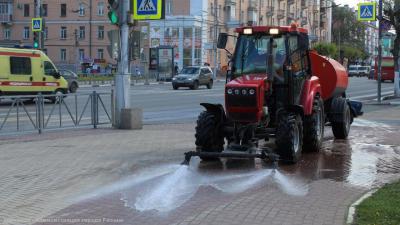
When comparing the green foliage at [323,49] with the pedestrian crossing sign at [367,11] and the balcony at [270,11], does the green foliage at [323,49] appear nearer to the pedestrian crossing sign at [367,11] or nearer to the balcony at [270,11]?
the pedestrian crossing sign at [367,11]

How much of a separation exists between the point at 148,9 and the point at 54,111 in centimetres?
378

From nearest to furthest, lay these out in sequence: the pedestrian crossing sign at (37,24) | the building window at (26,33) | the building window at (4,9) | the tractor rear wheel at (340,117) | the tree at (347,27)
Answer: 1. the tractor rear wheel at (340,117)
2. the pedestrian crossing sign at (37,24)
3. the building window at (4,9)
4. the building window at (26,33)
5. the tree at (347,27)

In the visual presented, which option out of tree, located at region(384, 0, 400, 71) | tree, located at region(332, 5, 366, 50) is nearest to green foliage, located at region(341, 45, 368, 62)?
tree, located at region(332, 5, 366, 50)

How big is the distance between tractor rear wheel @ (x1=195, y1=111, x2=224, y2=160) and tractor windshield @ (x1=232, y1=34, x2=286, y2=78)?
101 centimetres

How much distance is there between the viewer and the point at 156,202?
7.73 m

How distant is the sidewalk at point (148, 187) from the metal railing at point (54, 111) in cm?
56

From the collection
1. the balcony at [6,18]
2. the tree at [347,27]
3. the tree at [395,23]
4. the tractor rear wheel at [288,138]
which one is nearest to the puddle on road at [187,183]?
the tractor rear wheel at [288,138]

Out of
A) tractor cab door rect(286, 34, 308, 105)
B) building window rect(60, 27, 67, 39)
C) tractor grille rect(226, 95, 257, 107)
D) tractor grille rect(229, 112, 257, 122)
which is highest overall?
building window rect(60, 27, 67, 39)

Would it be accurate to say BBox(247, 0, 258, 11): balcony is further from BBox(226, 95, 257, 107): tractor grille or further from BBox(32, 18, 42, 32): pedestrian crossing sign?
BBox(226, 95, 257, 107): tractor grille

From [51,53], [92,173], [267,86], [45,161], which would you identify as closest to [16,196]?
[92,173]

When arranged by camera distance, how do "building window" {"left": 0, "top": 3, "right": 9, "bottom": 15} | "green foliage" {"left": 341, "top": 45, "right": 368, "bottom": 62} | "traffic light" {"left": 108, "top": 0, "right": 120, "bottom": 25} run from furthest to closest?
1. "green foliage" {"left": 341, "top": 45, "right": 368, "bottom": 62}
2. "building window" {"left": 0, "top": 3, "right": 9, "bottom": 15}
3. "traffic light" {"left": 108, "top": 0, "right": 120, "bottom": 25}

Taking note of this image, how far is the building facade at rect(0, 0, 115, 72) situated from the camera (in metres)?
83.9

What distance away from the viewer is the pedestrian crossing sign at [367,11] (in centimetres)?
3014

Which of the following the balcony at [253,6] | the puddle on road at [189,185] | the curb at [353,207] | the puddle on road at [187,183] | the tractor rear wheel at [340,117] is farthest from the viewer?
the balcony at [253,6]
